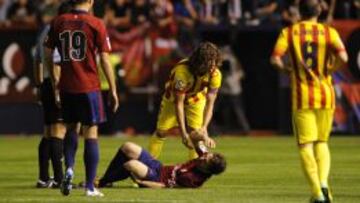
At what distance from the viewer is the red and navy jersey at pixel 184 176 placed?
15.4 metres

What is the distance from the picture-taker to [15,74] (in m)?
30.7

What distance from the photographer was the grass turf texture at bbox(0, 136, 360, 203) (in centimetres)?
1416

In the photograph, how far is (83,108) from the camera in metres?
14.1

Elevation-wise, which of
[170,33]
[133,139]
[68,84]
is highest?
[68,84]

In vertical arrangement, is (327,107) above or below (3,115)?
above

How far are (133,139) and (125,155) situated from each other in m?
13.1

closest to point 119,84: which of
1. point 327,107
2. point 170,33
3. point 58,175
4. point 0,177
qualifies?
point 170,33

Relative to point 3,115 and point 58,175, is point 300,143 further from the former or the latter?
point 3,115

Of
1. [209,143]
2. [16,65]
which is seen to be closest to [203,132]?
[209,143]

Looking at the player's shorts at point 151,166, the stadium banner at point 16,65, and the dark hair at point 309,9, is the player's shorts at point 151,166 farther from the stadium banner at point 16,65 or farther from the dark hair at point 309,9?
the stadium banner at point 16,65

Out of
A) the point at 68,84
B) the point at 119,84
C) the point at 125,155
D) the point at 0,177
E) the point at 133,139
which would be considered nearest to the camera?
the point at 68,84

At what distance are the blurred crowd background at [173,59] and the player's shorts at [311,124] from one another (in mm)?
16887

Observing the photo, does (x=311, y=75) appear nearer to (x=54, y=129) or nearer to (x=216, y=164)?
(x=216, y=164)

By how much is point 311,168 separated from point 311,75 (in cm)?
98
